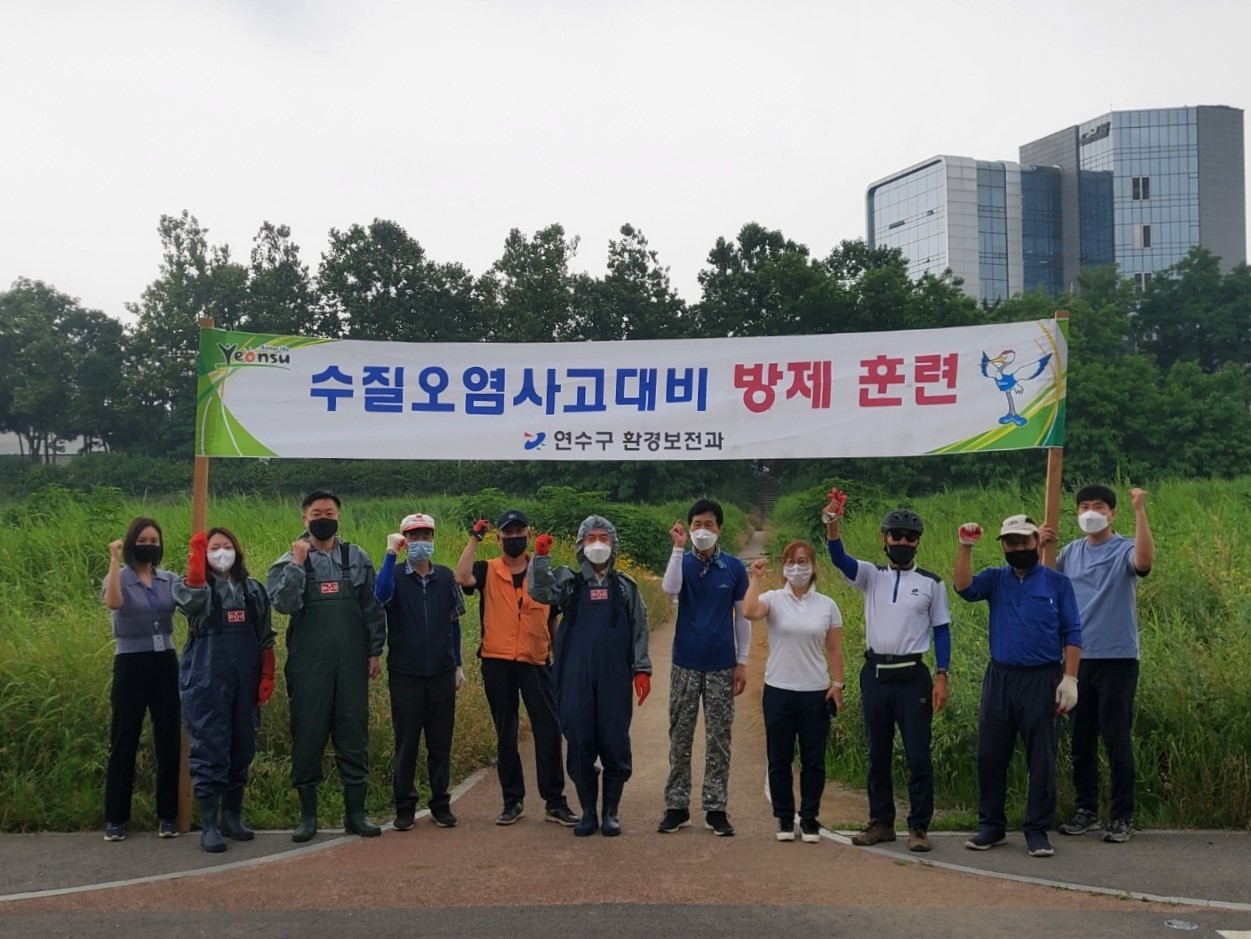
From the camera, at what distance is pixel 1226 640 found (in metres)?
7.72

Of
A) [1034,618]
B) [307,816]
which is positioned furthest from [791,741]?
[307,816]

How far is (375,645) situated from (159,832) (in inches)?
67.5

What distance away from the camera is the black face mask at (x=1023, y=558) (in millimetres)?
6094

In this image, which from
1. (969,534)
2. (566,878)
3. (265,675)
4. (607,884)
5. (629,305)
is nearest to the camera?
(607,884)

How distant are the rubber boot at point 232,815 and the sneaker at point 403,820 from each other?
826mm

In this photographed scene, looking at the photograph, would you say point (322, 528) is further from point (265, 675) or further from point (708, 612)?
point (708, 612)

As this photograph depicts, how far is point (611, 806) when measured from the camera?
639 centimetres

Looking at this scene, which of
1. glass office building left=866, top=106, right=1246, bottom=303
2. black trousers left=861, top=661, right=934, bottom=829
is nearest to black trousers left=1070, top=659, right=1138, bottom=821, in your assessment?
black trousers left=861, top=661, right=934, bottom=829

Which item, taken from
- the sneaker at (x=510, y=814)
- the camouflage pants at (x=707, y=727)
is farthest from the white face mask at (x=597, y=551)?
the sneaker at (x=510, y=814)

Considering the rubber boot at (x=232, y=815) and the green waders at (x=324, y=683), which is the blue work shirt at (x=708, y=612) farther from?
the rubber boot at (x=232, y=815)

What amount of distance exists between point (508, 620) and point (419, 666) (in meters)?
0.59

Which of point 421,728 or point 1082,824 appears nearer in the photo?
point 1082,824

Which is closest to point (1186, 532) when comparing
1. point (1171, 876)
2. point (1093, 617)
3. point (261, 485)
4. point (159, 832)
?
point (1093, 617)

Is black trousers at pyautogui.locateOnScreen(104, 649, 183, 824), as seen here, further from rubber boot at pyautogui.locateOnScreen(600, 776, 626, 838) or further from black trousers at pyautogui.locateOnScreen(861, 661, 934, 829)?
black trousers at pyautogui.locateOnScreen(861, 661, 934, 829)
